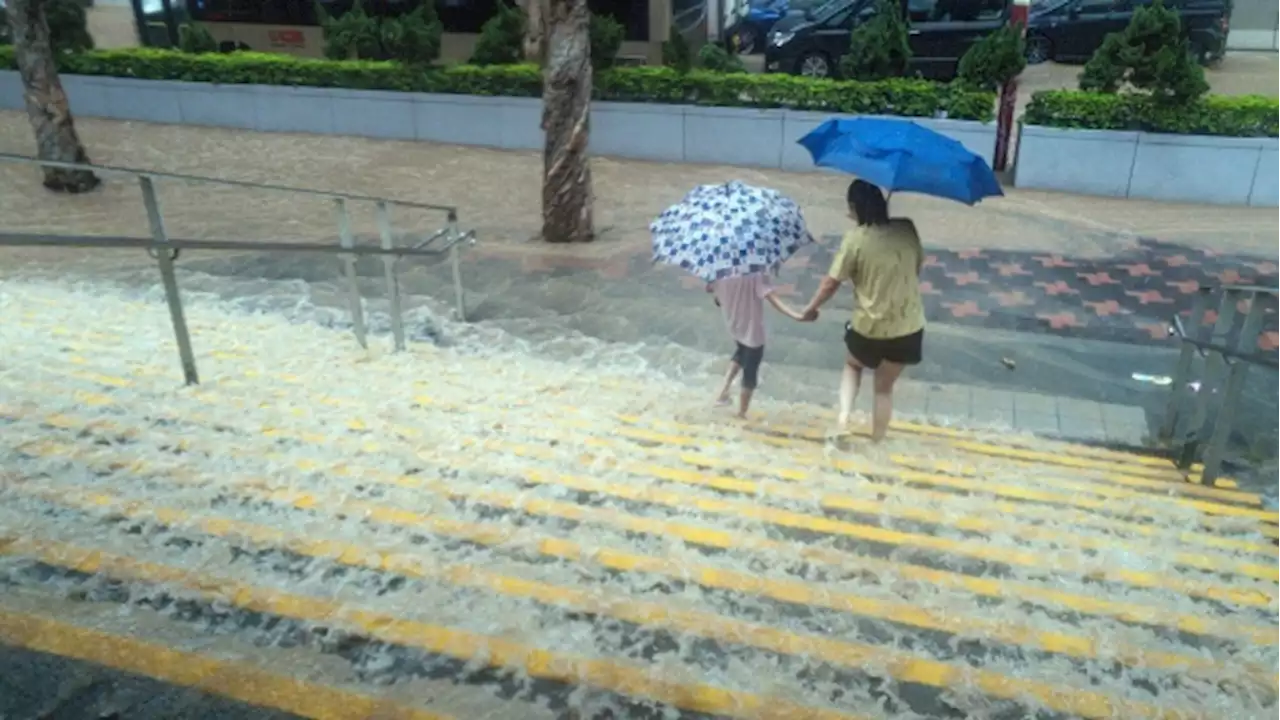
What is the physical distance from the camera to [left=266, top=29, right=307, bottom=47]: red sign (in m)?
15.9

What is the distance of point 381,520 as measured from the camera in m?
3.27

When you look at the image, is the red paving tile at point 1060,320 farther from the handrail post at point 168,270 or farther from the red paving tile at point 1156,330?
the handrail post at point 168,270

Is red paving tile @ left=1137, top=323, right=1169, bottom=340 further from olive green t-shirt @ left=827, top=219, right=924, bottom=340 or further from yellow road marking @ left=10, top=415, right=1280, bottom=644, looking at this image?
yellow road marking @ left=10, top=415, right=1280, bottom=644

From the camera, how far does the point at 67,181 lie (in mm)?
10891

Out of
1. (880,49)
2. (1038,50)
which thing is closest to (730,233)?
(880,49)

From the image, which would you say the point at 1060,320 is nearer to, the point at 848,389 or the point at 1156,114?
the point at 848,389

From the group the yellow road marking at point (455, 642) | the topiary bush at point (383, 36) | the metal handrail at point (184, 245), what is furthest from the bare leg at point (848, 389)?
the topiary bush at point (383, 36)

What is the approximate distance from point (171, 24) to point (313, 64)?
4271mm

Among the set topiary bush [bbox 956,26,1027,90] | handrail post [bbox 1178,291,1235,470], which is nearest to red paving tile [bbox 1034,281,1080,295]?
handrail post [bbox 1178,291,1235,470]

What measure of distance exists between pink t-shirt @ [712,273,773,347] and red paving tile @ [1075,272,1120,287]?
4780mm

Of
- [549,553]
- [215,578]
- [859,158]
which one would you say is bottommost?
[549,553]

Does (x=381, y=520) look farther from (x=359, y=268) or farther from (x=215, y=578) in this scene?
(x=359, y=268)

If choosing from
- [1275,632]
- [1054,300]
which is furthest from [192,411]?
[1054,300]

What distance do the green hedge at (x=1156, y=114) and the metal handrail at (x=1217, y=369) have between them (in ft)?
→ 20.7
